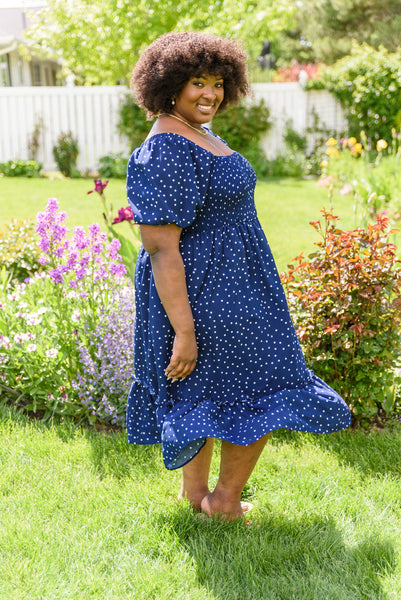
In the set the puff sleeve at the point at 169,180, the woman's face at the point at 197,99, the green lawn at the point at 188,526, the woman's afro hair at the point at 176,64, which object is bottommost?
the green lawn at the point at 188,526

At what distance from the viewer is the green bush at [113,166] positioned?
11.1 metres

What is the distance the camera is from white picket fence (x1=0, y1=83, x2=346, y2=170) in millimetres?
11914

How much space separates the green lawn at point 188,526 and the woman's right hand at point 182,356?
0.58 metres

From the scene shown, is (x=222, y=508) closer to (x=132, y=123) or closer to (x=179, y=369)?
(x=179, y=369)

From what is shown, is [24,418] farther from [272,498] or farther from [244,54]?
[244,54]

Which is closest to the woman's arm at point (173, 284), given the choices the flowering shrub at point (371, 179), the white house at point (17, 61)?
the flowering shrub at point (371, 179)

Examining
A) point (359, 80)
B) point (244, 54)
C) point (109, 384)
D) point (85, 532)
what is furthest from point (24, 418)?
point (359, 80)

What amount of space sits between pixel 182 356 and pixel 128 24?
12.5m

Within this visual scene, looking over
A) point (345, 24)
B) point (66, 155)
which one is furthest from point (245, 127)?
point (345, 24)

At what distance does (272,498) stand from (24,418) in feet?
4.31

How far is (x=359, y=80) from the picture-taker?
1129cm

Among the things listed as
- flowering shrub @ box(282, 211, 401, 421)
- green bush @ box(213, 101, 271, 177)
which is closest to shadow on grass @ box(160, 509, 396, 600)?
flowering shrub @ box(282, 211, 401, 421)

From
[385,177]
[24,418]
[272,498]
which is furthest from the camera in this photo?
[385,177]

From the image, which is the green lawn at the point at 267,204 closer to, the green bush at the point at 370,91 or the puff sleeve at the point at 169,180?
the green bush at the point at 370,91
